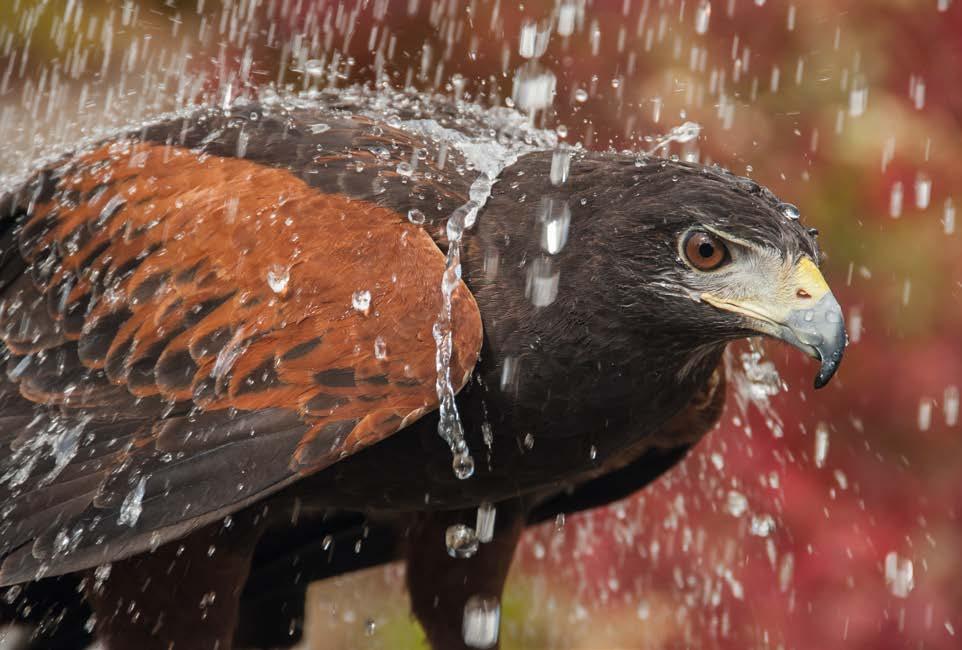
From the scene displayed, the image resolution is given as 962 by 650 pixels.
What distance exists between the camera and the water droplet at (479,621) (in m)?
3.46

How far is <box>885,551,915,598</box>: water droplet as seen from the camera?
158 inches

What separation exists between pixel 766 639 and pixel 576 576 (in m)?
0.88

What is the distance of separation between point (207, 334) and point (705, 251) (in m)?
1.24

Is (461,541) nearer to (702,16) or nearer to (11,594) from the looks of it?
(11,594)

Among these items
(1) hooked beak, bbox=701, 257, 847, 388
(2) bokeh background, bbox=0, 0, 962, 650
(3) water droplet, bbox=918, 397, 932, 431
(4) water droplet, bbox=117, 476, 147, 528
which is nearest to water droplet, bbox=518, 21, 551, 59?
(2) bokeh background, bbox=0, 0, 962, 650

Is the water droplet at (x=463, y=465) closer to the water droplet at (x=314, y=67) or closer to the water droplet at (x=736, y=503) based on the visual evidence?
the water droplet at (x=736, y=503)

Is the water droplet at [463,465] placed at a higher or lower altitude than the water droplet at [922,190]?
lower

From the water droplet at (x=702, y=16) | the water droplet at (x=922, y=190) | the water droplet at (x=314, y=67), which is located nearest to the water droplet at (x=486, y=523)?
the water droplet at (x=922, y=190)

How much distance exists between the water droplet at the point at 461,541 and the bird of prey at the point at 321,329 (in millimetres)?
410

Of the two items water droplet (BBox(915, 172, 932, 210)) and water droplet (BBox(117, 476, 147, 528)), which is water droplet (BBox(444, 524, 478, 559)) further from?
water droplet (BBox(915, 172, 932, 210))

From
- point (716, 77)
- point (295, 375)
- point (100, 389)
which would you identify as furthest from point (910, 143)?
point (100, 389)

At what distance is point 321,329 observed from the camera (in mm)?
2496

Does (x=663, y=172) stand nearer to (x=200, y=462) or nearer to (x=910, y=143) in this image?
(x=200, y=462)

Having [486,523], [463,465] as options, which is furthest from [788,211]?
[486,523]
